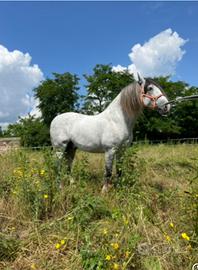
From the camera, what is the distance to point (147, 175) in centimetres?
492

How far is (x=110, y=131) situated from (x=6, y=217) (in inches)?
80.3

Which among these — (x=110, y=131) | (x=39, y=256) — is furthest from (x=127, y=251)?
(x=110, y=131)

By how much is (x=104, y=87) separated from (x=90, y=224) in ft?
84.0

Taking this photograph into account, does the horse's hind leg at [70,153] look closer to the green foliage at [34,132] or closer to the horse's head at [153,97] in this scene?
the horse's head at [153,97]

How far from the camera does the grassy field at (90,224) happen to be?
2.21 metres

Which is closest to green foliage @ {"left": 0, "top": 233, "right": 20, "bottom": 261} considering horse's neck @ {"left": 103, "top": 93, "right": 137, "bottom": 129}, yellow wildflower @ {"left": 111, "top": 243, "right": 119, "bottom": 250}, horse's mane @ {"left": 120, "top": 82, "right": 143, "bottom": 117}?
yellow wildflower @ {"left": 111, "top": 243, "right": 119, "bottom": 250}

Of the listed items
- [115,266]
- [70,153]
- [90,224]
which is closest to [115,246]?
[115,266]

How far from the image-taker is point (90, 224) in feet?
8.98

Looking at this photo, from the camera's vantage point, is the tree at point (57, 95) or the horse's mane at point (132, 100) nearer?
the horse's mane at point (132, 100)

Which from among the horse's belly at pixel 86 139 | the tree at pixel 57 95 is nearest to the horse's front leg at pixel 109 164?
the horse's belly at pixel 86 139

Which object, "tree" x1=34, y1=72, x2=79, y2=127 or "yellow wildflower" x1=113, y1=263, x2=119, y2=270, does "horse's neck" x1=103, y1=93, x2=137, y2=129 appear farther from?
"tree" x1=34, y1=72, x2=79, y2=127

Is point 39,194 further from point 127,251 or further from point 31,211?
point 127,251

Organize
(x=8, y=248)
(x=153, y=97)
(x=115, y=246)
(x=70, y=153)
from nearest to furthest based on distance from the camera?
(x=115, y=246), (x=8, y=248), (x=153, y=97), (x=70, y=153)

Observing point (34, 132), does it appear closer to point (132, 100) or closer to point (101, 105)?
point (101, 105)
